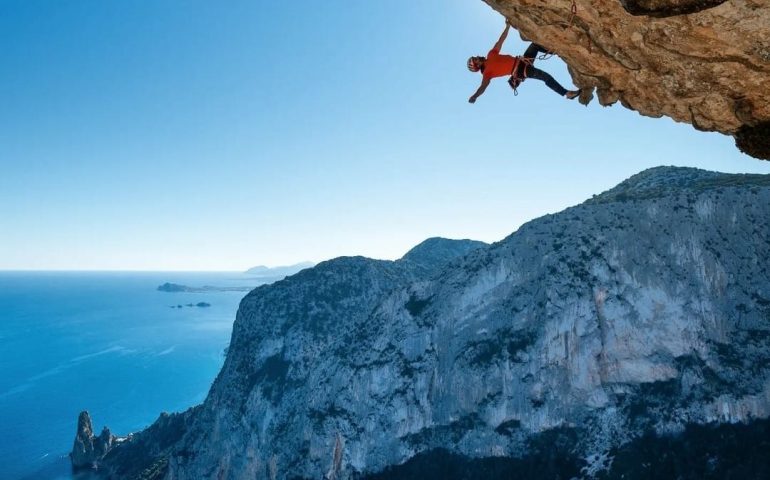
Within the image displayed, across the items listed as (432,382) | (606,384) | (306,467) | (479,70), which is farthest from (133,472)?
(479,70)

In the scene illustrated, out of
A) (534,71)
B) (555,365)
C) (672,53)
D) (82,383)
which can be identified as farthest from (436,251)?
(82,383)

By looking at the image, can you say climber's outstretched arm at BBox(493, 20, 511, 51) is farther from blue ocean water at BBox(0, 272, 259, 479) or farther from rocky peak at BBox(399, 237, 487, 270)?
blue ocean water at BBox(0, 272, 259, 479)

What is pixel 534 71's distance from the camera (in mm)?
11000

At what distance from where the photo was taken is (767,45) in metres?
6.56

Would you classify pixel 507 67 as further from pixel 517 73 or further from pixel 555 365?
pixel 555 365

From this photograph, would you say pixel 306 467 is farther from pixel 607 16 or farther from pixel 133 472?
pixel 607 16

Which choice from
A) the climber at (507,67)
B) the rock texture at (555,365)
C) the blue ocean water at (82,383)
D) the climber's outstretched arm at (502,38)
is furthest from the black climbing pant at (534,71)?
the blue ocean water at (82,383)

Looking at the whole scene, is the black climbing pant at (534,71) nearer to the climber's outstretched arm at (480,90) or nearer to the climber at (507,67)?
the climber at (507,67)

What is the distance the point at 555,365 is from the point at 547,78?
47.8 metres

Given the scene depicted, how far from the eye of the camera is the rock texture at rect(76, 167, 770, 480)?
1736 inches

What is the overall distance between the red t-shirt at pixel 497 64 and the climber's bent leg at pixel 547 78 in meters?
0.69

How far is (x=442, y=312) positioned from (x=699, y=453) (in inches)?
1273

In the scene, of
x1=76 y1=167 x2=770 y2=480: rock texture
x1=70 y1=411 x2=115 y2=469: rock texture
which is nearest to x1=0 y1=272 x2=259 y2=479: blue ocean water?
x1=70 y1=411 x2=115 y2=469: rock texture

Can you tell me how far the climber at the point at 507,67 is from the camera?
1052 cm
